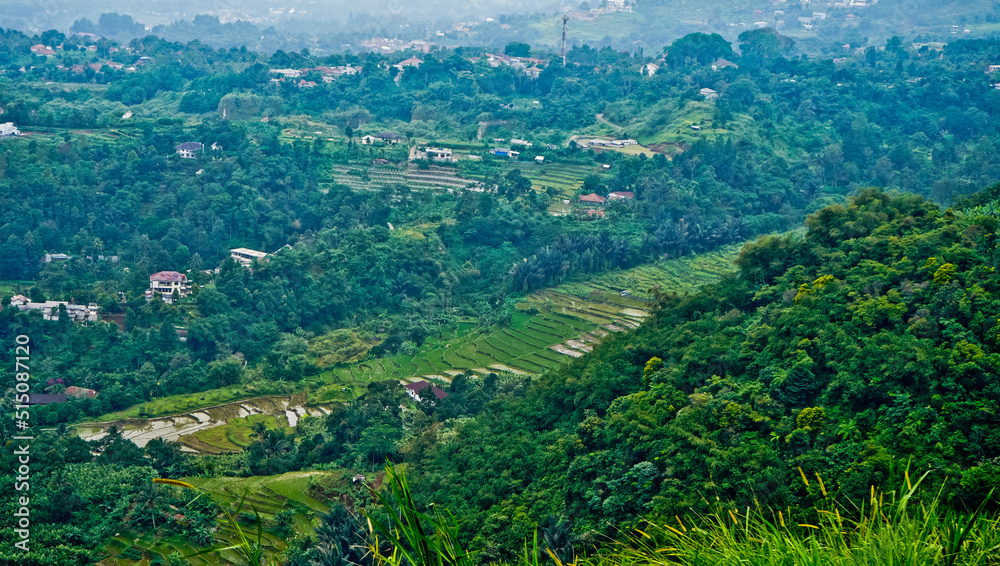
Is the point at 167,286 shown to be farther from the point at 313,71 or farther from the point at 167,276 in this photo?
the point at 313,71

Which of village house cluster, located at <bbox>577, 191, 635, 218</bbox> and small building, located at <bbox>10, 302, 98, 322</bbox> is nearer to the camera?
small building, located at <bbox>10, 302, 98, 322</bbox>

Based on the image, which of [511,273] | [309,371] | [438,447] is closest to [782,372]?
[438,447]

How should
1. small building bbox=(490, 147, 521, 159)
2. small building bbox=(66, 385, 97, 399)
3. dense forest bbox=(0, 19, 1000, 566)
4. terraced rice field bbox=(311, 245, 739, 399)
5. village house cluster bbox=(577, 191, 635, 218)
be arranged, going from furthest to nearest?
small building bbox=(490, 147, 521, 159)
village house cluster bbox=(577, 191, 635, 218)
terraced rice field bbox=(311, 245, 739, 399)
small building bbox=(66, 385, 97, 399)
dense forest bbox=(0, 19, 1000, 566)

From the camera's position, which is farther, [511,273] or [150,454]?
[511,273]

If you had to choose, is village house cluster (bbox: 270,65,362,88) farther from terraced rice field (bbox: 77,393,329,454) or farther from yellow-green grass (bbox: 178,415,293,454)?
yellow-green grass (bbox: 178,415,293,454)

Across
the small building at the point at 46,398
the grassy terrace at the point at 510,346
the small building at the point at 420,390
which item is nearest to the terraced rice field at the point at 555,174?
the grassy terrace at the point at 510,346

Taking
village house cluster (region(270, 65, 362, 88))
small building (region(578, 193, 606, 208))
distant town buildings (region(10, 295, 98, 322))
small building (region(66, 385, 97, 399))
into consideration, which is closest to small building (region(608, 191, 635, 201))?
small building (region(578, 193, 606, 208))

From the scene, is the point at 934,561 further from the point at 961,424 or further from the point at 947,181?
the point at 947,181
